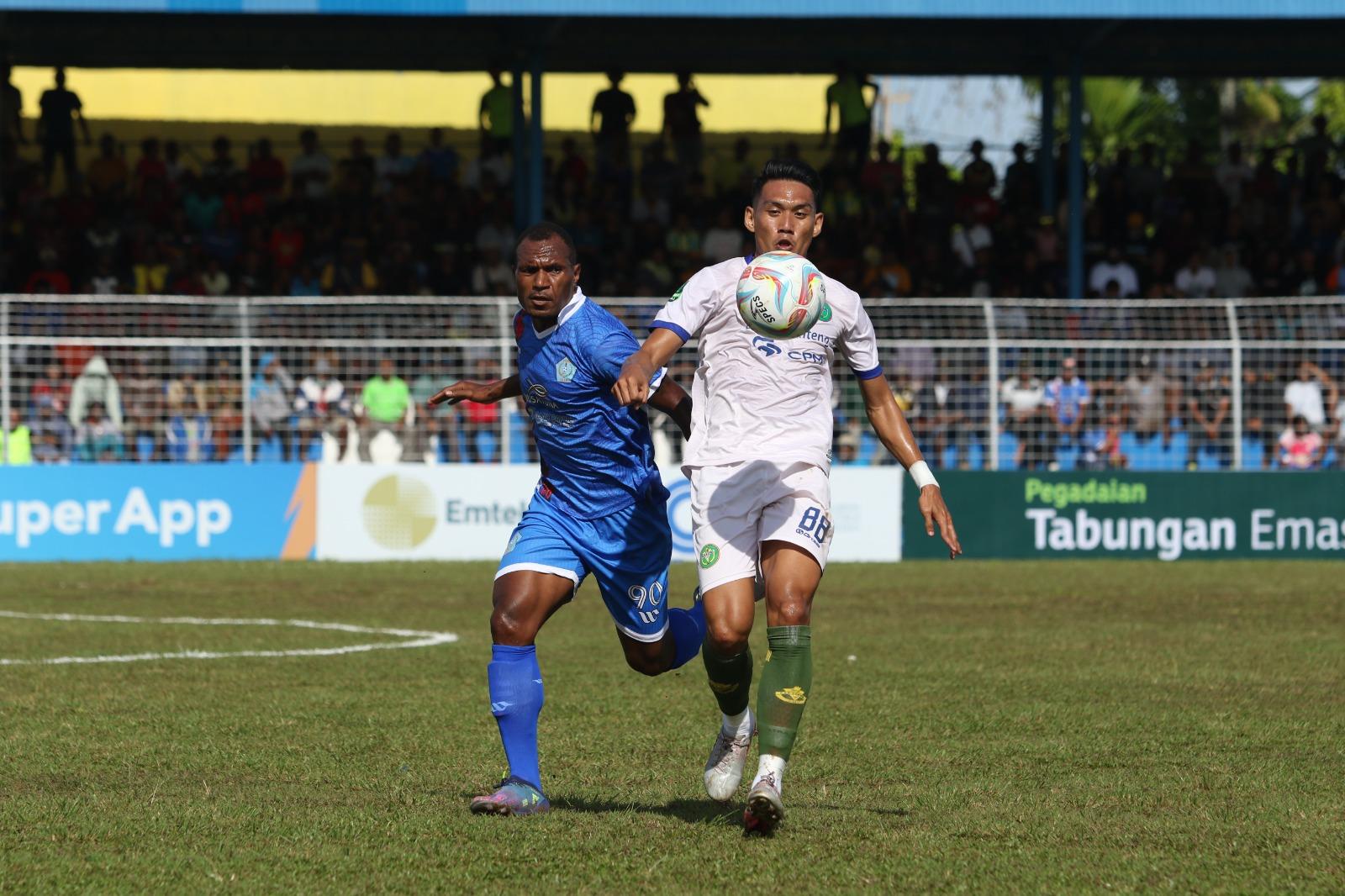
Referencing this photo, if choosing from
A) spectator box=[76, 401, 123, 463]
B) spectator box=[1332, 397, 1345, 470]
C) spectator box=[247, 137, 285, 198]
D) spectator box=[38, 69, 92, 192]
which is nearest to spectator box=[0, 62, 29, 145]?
spectator box=[38, 69, 92, 192]

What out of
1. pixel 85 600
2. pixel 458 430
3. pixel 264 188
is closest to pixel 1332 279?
pixel 458 430

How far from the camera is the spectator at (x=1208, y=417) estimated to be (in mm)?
19750

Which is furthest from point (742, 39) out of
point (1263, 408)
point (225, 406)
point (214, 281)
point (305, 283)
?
point (225, 406)

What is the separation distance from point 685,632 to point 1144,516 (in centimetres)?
1389

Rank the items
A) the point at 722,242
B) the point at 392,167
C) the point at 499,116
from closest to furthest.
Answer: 1. the point at 722,242
2. the point at 499,116
3. the point at 392,167

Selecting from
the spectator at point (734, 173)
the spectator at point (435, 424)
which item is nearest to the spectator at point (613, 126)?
the spectator at point (734, 173)

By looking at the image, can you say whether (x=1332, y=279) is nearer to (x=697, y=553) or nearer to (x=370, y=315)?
(x=370, y=315)

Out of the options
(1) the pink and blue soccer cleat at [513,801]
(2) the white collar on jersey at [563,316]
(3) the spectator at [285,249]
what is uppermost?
(3) the spectator at [285,249]

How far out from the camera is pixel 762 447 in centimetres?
655

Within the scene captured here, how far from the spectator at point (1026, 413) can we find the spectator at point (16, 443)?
9.85m

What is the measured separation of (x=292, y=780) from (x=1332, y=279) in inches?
834

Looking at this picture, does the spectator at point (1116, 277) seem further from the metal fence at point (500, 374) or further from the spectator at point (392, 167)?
the spectator at point (392, 167)

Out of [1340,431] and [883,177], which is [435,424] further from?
[883,177]

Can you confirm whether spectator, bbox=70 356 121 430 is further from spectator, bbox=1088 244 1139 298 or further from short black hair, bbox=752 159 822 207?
short black hair, bbox=752 159 822 207
